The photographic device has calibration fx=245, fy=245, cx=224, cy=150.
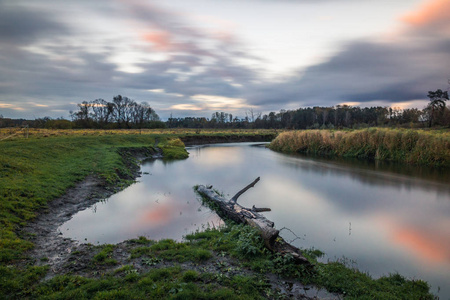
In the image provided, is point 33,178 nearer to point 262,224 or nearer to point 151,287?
point 151,287

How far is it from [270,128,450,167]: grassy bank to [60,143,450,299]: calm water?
4.14 metres

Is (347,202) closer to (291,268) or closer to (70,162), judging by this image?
(291,268)

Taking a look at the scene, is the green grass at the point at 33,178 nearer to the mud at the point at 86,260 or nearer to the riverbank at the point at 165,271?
the riverbank at the point at 165,271

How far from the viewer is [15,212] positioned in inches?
295

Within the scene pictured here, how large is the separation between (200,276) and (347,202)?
9018 mm

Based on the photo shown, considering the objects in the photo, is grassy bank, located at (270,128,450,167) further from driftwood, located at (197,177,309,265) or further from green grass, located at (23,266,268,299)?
green grass, located at (23,266,268,299)

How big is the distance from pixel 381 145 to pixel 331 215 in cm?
1909

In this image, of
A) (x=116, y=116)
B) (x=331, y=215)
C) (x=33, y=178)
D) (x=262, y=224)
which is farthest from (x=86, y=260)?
(x=116, y=116)

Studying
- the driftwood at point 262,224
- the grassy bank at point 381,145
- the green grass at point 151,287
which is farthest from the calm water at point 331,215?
the grassy bank at point 381,145

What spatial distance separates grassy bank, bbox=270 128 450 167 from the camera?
66.4ft

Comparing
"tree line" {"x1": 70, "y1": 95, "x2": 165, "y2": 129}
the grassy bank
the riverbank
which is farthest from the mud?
"tree line" {"x1": 70, "y1": 95, "x2": 165, "y2": 129}

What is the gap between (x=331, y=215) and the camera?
9.49m

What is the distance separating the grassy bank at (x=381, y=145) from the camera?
2024 cm

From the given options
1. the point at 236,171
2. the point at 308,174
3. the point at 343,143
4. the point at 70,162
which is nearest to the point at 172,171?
the point at 236,171
